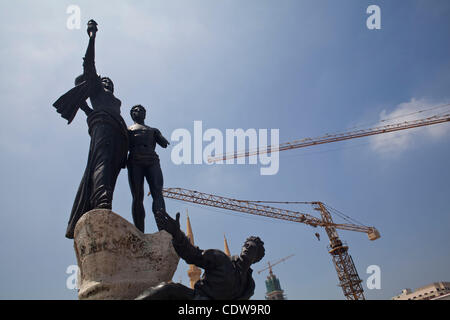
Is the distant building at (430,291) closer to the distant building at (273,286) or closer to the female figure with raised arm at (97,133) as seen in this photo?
the distant building at (273,286)

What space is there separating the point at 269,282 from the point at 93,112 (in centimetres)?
10088

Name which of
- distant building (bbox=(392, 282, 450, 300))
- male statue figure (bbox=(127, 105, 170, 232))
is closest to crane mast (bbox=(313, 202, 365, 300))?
distant building (bbox=(392, 282, 450, 300))

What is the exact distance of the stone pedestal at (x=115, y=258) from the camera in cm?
436

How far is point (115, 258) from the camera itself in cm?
463

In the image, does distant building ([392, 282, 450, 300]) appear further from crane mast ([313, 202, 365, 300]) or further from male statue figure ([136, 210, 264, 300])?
male statue figure ([136, 210, 264, 300])

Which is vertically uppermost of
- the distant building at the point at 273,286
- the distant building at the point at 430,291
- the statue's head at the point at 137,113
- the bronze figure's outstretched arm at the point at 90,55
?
the distant building at the point at 273,286

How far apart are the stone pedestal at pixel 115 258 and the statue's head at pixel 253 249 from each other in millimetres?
1515

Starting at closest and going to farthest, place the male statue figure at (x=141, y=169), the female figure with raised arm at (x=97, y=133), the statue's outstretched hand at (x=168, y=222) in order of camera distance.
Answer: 1. the statue's outstretched hand at (x=168, y=222)
2. the female figure with raised arm at (x=97, y=133)
3. the male statue figure at (x=141, y=169)

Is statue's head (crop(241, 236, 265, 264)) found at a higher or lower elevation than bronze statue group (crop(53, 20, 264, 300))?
lower

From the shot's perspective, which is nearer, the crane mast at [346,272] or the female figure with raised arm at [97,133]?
the female figure with raised arm at [97,133]

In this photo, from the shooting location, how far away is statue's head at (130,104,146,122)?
22.9 ft

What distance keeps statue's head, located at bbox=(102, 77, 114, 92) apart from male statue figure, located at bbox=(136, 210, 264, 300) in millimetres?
4263

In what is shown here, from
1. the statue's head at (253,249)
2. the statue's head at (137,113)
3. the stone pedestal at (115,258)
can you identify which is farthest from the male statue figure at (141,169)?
the statue's head at (253,249)
